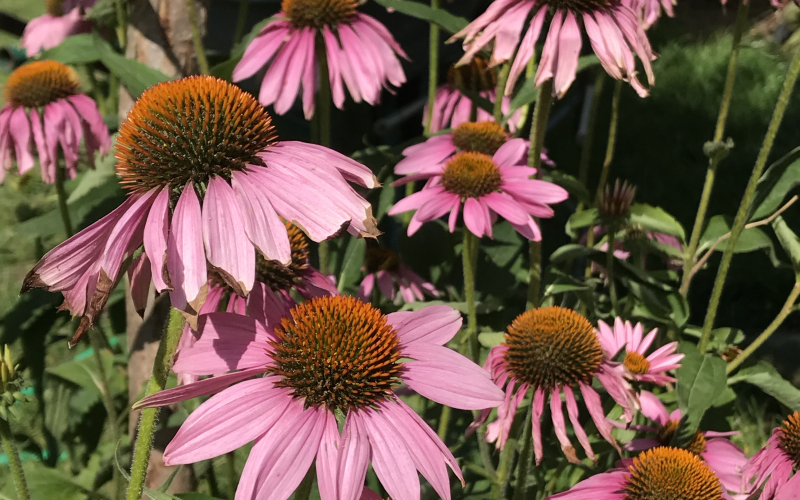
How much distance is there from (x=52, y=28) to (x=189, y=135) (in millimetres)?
1579

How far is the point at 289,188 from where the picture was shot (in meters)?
0.62

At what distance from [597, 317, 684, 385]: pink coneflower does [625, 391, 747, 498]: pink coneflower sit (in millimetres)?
46

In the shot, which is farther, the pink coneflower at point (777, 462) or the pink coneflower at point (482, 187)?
the pink coneflower at point (482, 187)

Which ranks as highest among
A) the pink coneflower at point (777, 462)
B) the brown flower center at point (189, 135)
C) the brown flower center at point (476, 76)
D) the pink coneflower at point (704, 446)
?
the brown flower center at point (189, 135)

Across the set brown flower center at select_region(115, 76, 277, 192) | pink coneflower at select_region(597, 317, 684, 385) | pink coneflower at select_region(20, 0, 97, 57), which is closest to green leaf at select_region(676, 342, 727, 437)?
pink coneflower at select_region(597, 317, 684, 385)

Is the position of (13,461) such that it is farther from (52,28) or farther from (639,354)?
(52,28)

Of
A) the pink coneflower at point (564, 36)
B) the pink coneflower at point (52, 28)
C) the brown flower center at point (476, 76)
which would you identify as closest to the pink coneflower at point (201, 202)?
the pink coneflower at point (564, 36)

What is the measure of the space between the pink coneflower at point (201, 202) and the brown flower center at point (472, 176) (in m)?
0.53

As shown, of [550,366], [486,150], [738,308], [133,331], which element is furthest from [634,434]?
[738,308]

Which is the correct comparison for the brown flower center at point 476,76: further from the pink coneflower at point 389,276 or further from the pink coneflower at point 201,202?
the pink coneflower at point 201,202

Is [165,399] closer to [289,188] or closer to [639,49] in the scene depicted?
[289,188]

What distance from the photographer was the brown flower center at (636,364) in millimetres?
1070

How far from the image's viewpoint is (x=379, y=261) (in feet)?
5.07

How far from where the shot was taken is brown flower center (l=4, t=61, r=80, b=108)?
1.46 metres
